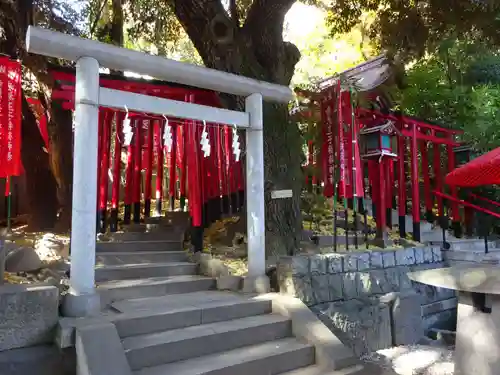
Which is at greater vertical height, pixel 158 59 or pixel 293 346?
pixel 158 59

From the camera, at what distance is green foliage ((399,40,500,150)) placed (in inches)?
421

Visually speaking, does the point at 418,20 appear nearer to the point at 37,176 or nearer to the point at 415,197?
the point at 415,197

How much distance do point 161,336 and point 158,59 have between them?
3310 mm

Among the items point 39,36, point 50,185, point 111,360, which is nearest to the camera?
point 111,360

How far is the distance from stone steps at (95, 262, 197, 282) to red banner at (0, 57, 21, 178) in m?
1.88

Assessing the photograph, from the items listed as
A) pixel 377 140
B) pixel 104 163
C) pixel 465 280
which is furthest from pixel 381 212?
pixel 104 163

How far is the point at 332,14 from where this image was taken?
34.4 ft

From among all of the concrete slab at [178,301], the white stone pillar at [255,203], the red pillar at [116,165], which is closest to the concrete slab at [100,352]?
the concrete slab at [178,301]

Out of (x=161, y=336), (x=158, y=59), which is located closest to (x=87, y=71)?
(x=158, y=59)

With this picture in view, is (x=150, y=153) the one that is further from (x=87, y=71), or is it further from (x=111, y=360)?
(x=111, y=360)

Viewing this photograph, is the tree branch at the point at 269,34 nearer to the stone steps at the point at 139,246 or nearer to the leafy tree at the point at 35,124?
the stone steps at the point at 139,246

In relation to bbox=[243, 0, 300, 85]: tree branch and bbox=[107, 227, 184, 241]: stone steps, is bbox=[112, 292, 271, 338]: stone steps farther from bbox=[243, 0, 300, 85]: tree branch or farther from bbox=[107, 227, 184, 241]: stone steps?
bbox=[243, 0, 300, 85]: tree branch

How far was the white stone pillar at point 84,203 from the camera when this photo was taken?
453cm

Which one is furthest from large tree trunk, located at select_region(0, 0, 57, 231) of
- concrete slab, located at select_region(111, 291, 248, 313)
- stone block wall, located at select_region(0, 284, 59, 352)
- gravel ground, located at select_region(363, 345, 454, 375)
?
gravel ground, located at select_region(363, 345, 454, 375)
